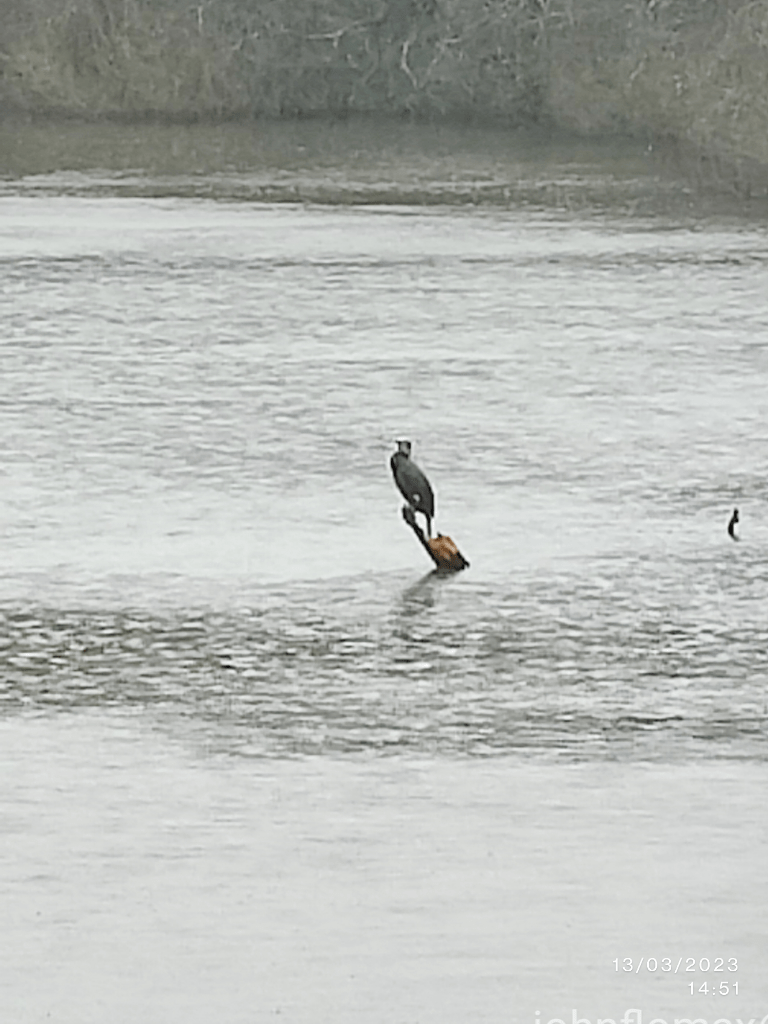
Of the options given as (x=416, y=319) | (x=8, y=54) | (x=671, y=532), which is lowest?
(x=8, y=54)

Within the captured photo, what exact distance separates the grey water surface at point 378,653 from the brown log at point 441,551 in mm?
68

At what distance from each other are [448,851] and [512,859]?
0.55 ft

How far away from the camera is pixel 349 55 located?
41344 millimetres

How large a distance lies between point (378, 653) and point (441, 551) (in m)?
1.22

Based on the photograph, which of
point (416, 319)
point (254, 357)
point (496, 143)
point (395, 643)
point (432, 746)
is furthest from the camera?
point (496, 143)

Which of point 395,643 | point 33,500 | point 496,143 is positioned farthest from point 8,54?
point 395,643

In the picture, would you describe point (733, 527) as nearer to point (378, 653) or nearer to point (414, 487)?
point (414, 487)

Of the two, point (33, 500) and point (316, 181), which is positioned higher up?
point (33, 500)

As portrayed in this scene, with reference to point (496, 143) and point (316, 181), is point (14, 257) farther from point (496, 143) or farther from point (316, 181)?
point (496, 143)

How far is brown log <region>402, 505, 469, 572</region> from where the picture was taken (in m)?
9.95

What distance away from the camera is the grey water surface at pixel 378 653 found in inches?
→ 244

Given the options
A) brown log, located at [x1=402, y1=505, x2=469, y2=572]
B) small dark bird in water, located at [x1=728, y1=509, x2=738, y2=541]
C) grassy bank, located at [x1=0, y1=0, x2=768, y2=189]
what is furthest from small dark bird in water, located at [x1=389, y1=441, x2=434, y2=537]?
grassy bank, located at [x1=0, y1=0, x2=768, y2=189]

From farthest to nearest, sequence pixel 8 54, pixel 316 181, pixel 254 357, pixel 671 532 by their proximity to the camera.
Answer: pixel 8 54
pixel 316 181
pixel 254 357
pixel 671 532

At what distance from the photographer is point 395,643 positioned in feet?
29.3
